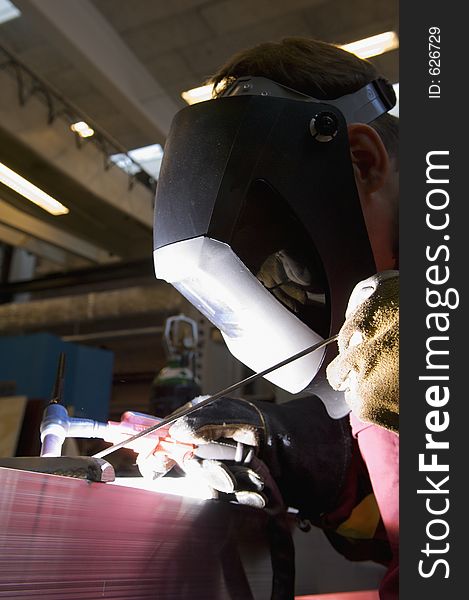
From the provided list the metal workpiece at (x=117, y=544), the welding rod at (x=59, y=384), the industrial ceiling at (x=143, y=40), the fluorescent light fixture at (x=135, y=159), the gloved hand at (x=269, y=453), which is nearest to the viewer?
the metal workpiece at (x=117, y=544)

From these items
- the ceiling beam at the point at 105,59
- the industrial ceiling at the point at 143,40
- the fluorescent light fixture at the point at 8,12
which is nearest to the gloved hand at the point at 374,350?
the industrial ceiling at the point at 143,40

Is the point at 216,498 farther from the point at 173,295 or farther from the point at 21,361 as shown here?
the point at 21,361

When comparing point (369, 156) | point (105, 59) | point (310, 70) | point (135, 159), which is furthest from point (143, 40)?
point (369, 156)

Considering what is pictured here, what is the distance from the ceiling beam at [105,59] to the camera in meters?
2.58

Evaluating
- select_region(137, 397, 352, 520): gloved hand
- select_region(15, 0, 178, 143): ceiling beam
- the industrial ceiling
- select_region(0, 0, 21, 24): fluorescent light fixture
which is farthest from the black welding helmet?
select_region(0, 0, 21, 24): fluorescent light fixture

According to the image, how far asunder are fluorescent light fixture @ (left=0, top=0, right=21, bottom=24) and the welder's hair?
2144 millimetres

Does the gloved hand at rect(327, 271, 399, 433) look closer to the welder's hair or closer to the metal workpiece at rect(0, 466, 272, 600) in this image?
the metal workpiece at rect(0, 466, 272, 600)

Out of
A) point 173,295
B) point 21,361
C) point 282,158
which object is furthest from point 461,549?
point 21,361

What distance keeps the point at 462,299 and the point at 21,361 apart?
424cm

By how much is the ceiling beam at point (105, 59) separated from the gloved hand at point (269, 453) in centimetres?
183

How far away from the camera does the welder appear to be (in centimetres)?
76

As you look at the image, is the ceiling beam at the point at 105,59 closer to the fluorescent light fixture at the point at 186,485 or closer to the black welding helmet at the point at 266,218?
the black welding helmet at the point at 266,218

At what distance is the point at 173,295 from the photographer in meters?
4.12

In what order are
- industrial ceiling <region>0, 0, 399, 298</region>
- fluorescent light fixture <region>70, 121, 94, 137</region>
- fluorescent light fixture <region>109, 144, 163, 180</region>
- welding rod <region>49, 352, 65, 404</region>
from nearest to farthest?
welding rod <region>49, 352, 65, 404</region>
fluorescent light fixture <region>70, 121, 94, 137</region>
fluorescent light fixture <region>109, 144, 163, 180</region>
industrial ceiling <region>0, 0, 399, 298</region>
